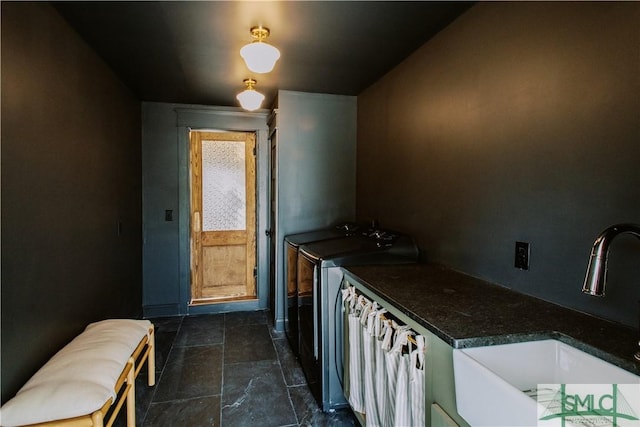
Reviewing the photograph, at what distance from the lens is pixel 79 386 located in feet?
4.32

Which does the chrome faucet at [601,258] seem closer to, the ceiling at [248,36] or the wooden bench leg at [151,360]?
the ceiling at [248,36]

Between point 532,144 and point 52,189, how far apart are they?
7.47 feet

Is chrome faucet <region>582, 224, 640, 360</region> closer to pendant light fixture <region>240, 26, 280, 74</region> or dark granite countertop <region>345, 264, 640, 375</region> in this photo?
dark granite countertop <region>345, 264, 640, 375</region>

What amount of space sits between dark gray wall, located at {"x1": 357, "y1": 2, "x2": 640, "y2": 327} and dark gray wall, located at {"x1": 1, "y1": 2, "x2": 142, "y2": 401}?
6.81 feet

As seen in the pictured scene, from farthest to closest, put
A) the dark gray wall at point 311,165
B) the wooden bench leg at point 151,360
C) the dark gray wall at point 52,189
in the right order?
the dark gray wall at point 311,165 < the wooden bench leg at point 151,360 < the dark gray wall at point 52,189

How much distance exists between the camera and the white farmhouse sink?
80 cm

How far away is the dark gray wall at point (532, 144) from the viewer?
3.70ft

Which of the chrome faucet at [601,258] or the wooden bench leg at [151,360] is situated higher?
the chrome faucet at [601,258]

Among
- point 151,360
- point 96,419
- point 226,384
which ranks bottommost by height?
point 226,384

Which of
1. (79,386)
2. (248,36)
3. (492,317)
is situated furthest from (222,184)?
(492,317)

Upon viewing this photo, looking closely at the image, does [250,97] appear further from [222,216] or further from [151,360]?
[151,360]

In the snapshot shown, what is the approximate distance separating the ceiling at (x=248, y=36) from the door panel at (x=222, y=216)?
3.59 feet

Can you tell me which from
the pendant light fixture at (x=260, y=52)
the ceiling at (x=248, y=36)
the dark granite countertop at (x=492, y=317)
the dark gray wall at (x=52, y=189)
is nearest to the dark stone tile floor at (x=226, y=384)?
the dark gray wall at (x=52, y=189)

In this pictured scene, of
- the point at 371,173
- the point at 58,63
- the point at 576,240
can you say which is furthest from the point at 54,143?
the point at 576,240
